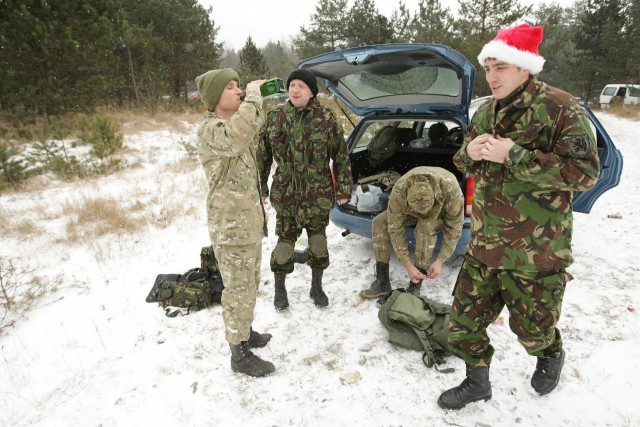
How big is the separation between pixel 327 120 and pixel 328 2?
22.0m

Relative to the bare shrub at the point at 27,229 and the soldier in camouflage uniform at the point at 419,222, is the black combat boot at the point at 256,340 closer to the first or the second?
the soldier in camouflage uniform at the point at 419,222

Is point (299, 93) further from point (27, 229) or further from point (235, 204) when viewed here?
point (27, 229)

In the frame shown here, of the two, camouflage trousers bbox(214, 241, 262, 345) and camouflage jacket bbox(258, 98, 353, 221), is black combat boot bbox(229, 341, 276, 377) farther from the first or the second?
camouflage jacket bbox(258, 98, 353, 221)

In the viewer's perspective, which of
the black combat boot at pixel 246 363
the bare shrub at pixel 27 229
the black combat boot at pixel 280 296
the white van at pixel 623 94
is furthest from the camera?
the white van at pixel 623 94

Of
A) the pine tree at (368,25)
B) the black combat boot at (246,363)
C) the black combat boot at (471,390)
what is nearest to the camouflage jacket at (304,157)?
the black combat boot at (246,363)

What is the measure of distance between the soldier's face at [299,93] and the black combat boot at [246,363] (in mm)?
1656

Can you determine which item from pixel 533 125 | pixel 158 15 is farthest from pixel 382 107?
pixel 158 15

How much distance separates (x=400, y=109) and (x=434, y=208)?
4.16 feet

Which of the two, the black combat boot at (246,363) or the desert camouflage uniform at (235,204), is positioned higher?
the desert camouflage uniform at (235,204)

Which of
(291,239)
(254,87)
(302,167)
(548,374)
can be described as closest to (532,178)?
(548,374)

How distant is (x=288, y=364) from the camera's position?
7.47 ft

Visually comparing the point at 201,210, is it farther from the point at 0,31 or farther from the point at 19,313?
the point at 0,31

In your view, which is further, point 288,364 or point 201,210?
point 201,210

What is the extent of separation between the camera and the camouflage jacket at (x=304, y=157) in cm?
249
